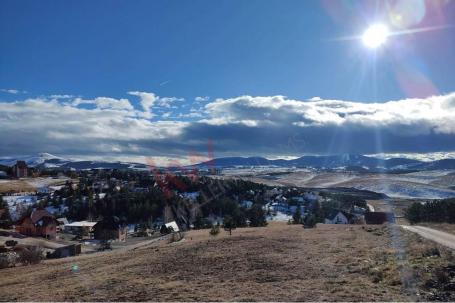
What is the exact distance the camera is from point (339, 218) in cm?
9794

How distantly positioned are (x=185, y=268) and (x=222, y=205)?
10472cm

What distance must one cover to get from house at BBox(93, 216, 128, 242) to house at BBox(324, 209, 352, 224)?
142 ft

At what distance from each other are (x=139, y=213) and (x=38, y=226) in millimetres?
35049

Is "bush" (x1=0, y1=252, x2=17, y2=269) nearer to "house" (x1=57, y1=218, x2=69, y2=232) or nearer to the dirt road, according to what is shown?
the dirt road

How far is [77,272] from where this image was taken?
1030 inches

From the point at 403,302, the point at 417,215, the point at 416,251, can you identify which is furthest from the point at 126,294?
the point at 417,215

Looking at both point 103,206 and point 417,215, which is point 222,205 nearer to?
point 103,206

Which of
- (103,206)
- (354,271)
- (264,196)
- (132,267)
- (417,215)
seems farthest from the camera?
(264,196)

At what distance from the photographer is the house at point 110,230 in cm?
8888

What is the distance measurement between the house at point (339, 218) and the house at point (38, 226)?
5749cm

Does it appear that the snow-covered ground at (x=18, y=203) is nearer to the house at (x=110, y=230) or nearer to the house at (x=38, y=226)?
the house at (x=38, y=226)

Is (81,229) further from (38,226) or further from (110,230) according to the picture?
(110,230)

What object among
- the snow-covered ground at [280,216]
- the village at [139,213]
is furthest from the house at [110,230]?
the snow-covered ground at [280,216]

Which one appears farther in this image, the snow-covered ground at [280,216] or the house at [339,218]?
the snow-covered ground at [280,216]
